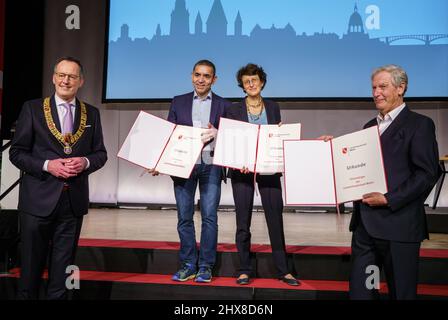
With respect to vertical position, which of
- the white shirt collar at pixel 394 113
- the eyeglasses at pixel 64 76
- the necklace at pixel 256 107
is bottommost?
the white shirt collar at pixel 394 113

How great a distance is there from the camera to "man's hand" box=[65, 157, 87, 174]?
2.43m

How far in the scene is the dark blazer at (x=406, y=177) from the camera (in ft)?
6.93

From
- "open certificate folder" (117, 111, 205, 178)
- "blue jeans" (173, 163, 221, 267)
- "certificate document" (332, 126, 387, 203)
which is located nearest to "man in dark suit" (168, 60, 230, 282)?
"blue jeans" (173, 163, 221, 267)

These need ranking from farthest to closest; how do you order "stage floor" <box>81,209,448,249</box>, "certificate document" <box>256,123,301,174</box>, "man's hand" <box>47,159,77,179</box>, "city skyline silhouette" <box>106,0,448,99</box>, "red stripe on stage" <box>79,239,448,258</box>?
"city skyline silhouette" <box>106,0,448,99</box>, "stage floor" <box>81,209,448,249</box>, "red stripe on stage" <box>79,239,448,258</box>, "certificate document" <box>256,123,301,174</box>, "man's hand" <box>47,159,77,179</box>

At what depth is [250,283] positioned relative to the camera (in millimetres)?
3121

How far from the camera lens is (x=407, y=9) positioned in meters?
5.91

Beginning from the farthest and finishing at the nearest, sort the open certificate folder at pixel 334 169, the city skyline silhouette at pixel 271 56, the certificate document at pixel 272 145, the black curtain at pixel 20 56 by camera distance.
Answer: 1. the black curtain at pixel 20 56
2. the city skyline silhouette at pixel 271 56
3. the certificate document at pixel 272 145
4. the open certificate folder at pixel 334 169

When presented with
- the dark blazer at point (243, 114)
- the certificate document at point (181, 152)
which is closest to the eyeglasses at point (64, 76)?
the certificate document at point (181, 152)

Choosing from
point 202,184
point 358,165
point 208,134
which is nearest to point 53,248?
point 202,184

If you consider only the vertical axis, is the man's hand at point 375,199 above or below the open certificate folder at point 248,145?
below

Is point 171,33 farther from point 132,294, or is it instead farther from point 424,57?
point 132,294

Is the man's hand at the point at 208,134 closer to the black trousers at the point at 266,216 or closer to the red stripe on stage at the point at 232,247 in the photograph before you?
the black trousers at the point at 266,216

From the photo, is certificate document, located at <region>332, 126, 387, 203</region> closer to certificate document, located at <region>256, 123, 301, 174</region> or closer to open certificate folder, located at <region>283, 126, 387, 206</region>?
open certificate folder, located at <region>283, 126, 387, 206</region>

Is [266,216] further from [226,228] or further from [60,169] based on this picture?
[226,228]
